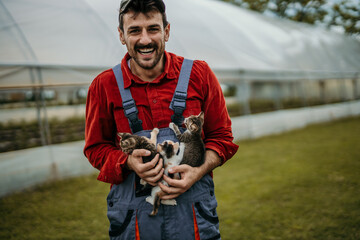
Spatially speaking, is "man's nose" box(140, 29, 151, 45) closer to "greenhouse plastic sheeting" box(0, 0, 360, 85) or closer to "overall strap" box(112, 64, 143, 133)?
"overall strap" box(112, 64, 143, 133)

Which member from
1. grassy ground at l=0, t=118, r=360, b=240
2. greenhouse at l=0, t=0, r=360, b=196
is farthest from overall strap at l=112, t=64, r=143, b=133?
greenhouse at l=0, t=0, r=360, b=196

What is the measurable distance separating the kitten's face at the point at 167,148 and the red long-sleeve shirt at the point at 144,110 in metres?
0.11

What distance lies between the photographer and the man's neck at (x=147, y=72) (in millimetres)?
1559

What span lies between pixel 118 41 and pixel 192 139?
550 cm

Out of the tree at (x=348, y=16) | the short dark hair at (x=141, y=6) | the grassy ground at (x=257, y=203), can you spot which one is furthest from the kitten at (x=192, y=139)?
the tree at (x=348, y=16)

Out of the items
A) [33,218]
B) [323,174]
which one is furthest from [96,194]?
[323,174]

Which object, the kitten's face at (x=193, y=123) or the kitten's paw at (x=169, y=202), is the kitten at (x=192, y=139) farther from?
the kitten's paw at (x=169, y=202)

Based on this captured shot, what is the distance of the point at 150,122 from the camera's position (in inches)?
59.2

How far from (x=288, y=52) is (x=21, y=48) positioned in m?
9.99

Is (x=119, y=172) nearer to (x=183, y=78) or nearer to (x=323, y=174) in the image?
(x=183, y=78)

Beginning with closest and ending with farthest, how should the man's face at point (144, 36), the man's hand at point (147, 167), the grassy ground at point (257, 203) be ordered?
1. the man's hand at point (147, 167)
2. the man's face at point (144, 36)
3. the grassy ground at point (257, 203)

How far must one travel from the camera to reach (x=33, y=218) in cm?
419

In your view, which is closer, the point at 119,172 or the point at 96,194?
the point at 119,172

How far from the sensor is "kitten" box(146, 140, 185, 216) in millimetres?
1406
